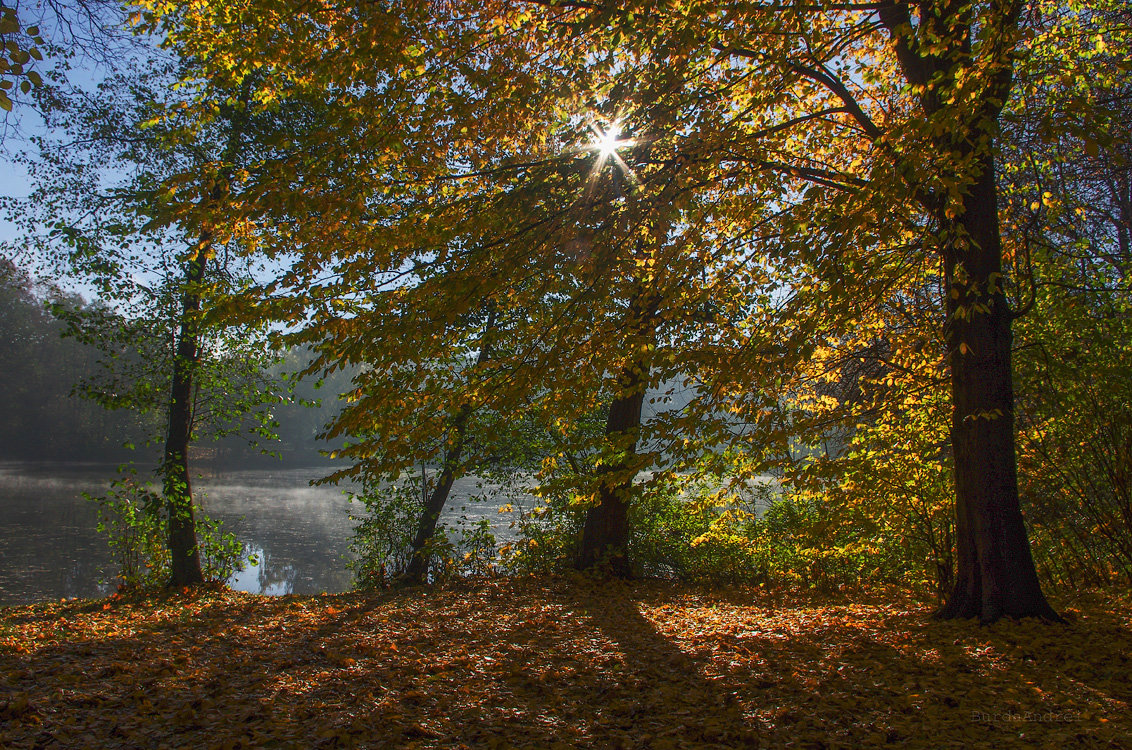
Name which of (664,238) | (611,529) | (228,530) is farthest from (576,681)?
(228,530)

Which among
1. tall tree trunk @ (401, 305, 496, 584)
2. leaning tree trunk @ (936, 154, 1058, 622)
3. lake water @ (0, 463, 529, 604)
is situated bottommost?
lake water @ (0, 463, 529, 604)

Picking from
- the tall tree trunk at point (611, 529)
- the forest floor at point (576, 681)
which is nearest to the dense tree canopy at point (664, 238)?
the forest floor at point (576, 681)

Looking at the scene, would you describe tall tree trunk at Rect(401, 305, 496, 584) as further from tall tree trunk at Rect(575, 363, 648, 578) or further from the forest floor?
the forest floor

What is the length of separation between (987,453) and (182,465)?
10.7 m

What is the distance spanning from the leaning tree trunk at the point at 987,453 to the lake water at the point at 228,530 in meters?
7.16

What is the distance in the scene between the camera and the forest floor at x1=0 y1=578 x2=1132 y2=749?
323 centimetres

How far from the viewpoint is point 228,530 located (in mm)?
18828

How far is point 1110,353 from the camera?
568 cm

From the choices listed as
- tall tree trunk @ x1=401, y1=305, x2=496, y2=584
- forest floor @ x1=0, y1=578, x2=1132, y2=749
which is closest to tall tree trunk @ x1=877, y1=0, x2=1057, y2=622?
forest floor @ x1=0, y1=578, x2=1132, y2=749

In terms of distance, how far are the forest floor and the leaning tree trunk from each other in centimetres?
29

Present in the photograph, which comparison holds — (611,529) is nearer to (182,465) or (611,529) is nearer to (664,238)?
(664,238)

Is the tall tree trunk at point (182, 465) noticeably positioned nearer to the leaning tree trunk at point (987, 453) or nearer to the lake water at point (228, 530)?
the lake water at point (228, 530)

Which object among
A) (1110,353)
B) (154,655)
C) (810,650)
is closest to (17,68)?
(154,655)

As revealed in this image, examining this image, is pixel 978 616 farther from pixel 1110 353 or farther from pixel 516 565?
pixel 516 565
